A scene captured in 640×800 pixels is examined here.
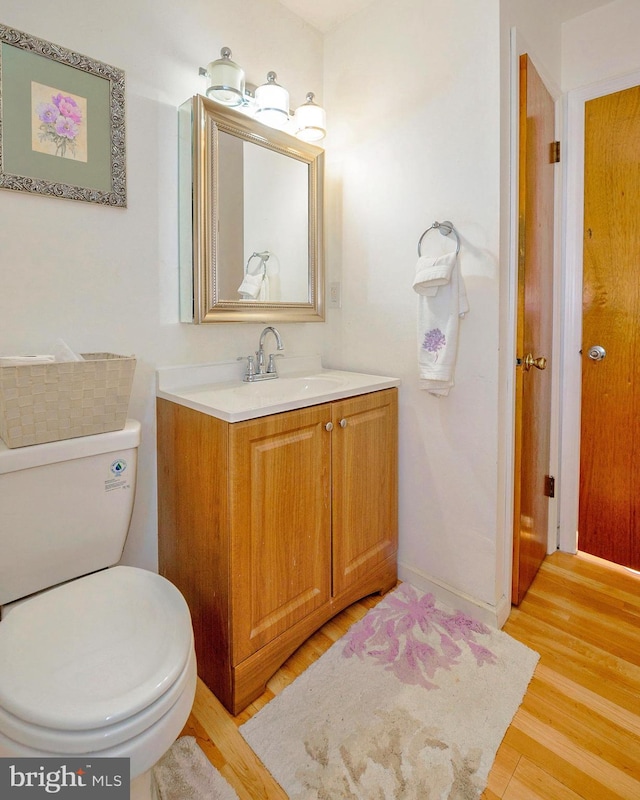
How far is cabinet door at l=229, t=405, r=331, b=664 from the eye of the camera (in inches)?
49.3

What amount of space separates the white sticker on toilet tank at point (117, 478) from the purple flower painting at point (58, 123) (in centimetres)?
89

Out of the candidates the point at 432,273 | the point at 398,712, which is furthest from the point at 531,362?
the point at 398,712

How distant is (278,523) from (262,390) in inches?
21.2

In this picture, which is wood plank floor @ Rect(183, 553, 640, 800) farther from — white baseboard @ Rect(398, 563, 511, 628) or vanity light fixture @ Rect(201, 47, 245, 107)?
vanity light fixture @ Rect(201, 47, 245, 107)

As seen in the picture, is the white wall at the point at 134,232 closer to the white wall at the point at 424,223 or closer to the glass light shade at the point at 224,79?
the glass light shade at the point at 224,79

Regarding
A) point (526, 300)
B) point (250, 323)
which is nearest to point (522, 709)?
point (526, 300)

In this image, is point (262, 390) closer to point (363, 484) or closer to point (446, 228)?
point (363, 484)

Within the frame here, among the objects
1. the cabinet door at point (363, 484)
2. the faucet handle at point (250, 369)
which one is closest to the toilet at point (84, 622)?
the faucet handle at point (250, 369)

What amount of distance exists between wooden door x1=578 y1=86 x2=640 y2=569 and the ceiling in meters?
0.37

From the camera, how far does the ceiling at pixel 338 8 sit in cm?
181

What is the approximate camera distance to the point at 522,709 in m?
1.31

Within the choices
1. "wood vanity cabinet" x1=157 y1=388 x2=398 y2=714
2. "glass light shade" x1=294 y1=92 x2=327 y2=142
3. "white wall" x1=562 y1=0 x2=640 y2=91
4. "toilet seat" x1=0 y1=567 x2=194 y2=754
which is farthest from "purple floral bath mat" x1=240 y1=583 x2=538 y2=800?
"white wall" x1=562 y1=0 x2=640 y2=91

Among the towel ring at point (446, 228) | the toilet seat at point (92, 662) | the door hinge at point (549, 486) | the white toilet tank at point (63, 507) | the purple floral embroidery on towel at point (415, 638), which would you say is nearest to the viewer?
the toilet seat at point (92, 662)

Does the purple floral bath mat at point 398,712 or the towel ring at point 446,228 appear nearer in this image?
the purple floral bath mat at point 398,712
